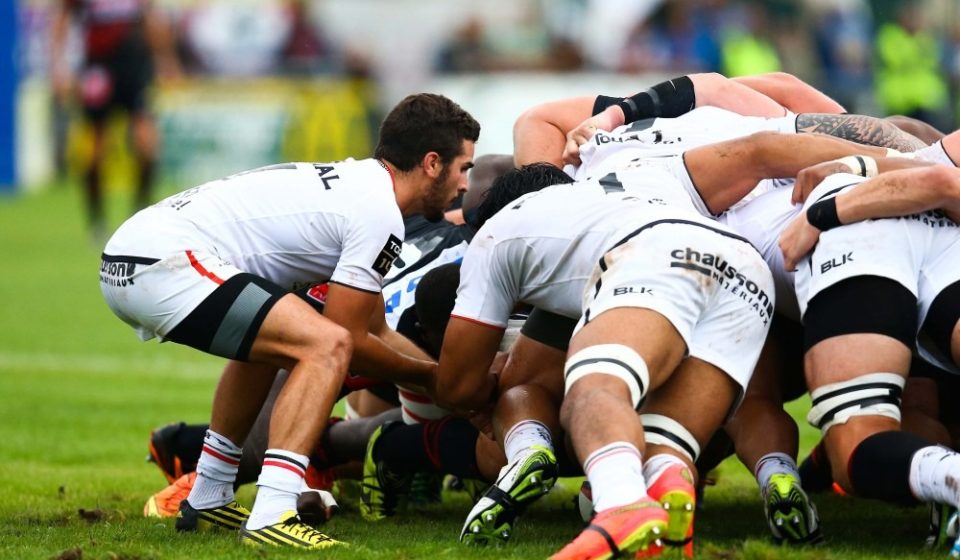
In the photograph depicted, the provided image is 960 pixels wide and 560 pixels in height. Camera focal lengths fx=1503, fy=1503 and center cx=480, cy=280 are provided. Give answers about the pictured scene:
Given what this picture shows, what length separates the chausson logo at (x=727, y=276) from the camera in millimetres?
4789

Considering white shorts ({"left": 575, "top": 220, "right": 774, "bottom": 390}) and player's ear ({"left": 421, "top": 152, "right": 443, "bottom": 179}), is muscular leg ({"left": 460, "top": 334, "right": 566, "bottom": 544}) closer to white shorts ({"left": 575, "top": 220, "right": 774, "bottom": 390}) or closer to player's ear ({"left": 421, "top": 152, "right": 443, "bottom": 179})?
white shorts ({"left": 575, "top": 220, "right": 774, "bottom": 390})

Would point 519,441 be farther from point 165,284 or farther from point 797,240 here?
point 165,284

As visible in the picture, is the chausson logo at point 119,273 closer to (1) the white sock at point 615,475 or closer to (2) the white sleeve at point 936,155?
(1) the white sock at point 615,475

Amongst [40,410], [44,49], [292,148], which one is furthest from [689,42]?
[40,410]

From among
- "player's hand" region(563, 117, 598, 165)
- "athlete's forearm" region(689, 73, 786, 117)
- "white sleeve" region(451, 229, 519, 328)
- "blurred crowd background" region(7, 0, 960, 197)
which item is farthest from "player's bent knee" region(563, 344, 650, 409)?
"blurred crowd background" region(7, 0, 960, 197)

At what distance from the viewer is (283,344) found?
5117 mm

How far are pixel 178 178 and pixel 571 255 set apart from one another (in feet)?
65.2

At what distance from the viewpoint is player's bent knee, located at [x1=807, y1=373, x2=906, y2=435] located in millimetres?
4734

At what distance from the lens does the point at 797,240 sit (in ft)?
16.9

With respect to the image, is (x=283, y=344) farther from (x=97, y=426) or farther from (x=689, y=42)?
(x=689, y=42)

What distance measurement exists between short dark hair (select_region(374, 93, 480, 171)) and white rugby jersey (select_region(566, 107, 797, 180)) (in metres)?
0.60

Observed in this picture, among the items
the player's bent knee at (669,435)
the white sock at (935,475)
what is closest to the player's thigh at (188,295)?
the player's bent knee at (669,435)

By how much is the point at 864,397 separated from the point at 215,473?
235cm

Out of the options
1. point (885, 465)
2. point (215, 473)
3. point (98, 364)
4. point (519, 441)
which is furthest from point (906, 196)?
point (98, 364)
